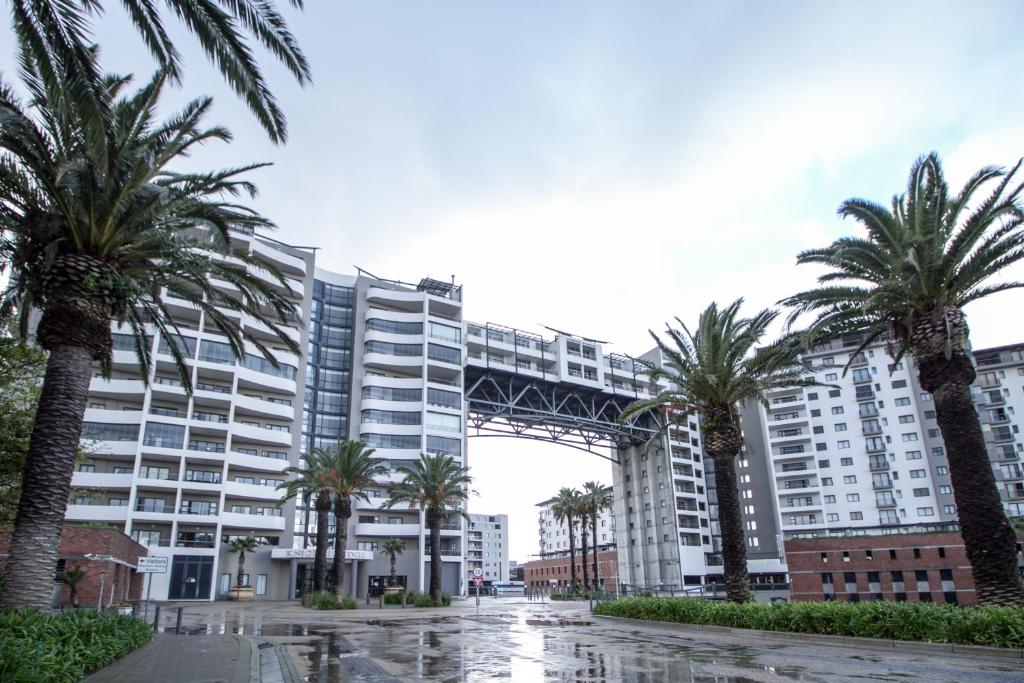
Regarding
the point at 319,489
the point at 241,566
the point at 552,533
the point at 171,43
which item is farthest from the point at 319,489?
the point at 552,533

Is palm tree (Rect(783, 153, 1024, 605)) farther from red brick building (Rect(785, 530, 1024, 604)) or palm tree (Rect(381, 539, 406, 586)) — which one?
palm tree (Rect(381, 539, 406, 586))

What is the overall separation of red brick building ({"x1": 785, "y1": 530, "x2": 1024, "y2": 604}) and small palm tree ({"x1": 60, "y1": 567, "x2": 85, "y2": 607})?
54895 mm

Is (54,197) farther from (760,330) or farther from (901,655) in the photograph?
(760,330)

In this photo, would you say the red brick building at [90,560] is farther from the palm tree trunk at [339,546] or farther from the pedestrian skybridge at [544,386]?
the pedestrian skybridge at [544,386]

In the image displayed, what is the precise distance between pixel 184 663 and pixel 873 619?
18.1 metres

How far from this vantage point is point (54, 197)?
1374 cm

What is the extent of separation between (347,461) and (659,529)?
53.6 metres

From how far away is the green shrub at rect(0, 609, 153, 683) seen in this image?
28.7ft

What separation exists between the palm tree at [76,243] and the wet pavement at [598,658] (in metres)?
6.28

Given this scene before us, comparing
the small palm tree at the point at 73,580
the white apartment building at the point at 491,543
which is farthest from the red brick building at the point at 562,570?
the small palm tree at the point at 73,580

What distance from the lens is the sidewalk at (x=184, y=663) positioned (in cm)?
1205

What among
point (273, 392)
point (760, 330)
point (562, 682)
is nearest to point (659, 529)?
point (273, 392)

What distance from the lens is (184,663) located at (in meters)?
14.5

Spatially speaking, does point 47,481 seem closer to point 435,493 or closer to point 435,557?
point 435,493
